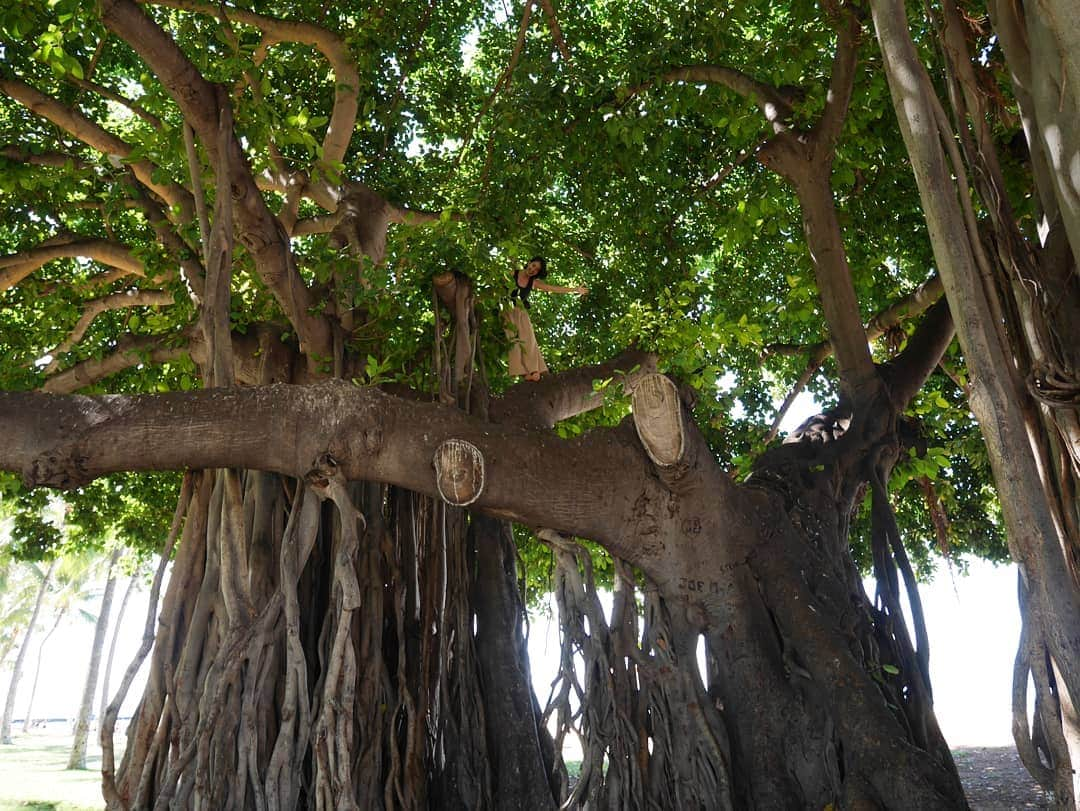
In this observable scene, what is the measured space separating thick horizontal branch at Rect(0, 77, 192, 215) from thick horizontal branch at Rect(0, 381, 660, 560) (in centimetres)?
206

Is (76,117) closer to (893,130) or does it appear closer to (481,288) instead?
(481,288)

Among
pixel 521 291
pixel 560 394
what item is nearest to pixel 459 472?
pixel 560 394

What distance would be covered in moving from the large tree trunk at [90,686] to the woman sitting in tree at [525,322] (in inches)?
487

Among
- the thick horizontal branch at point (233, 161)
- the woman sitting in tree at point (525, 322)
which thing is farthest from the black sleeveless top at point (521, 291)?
the thick horizontal branch at point (233, 161)

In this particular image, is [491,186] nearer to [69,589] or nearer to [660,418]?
[660,418]

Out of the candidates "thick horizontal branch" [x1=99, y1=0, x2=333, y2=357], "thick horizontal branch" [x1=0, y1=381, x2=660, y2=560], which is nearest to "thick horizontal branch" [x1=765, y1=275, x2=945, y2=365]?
"thick horizontal branch" [x1=0, y1=381, x2=660, y2=560]

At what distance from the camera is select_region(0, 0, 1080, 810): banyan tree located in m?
3.05

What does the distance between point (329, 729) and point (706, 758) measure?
1.50 metres

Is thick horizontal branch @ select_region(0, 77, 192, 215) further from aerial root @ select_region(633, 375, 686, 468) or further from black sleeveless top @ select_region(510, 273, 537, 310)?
aerial root @ select_region(633, 375, 686, 468)

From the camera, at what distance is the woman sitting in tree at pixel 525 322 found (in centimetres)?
524

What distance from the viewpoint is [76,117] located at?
16.7 ft

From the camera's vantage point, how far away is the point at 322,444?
11.7 feet

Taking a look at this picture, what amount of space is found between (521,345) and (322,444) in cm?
202

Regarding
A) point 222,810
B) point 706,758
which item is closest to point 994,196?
point 706,758
